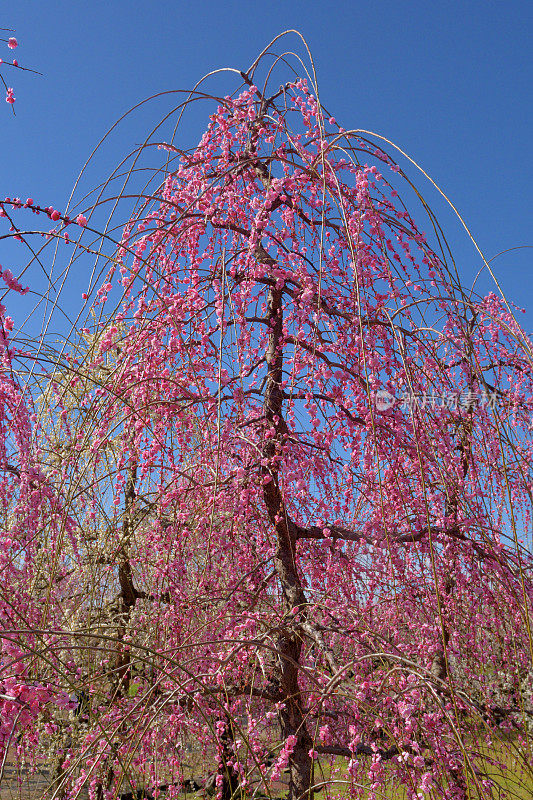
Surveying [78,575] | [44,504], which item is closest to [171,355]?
[44,504]

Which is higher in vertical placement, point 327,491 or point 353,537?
point 327,491

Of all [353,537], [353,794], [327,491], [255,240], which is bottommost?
[353,794]

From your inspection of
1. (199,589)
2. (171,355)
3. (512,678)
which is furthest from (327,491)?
(512,678)

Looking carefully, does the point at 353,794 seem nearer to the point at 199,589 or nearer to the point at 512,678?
the point at 199,589

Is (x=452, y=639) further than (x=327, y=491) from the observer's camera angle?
Yes

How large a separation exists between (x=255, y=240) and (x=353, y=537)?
155cm

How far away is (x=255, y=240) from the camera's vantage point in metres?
2.86

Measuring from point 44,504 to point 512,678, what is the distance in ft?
14.7

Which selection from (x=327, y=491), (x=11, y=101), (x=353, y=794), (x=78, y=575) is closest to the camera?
(x=353, y=794)

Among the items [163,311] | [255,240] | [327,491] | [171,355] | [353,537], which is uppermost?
[255,240]

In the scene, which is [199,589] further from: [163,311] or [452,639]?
[452,639]

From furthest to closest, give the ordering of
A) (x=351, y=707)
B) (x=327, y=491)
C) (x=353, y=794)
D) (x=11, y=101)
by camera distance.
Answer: (x=351, y=707), (x=327, y=491), (x=11, y=101), (x=353, y=794)

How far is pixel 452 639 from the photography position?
4.53 m

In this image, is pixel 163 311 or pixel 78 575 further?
pixel 78 575
